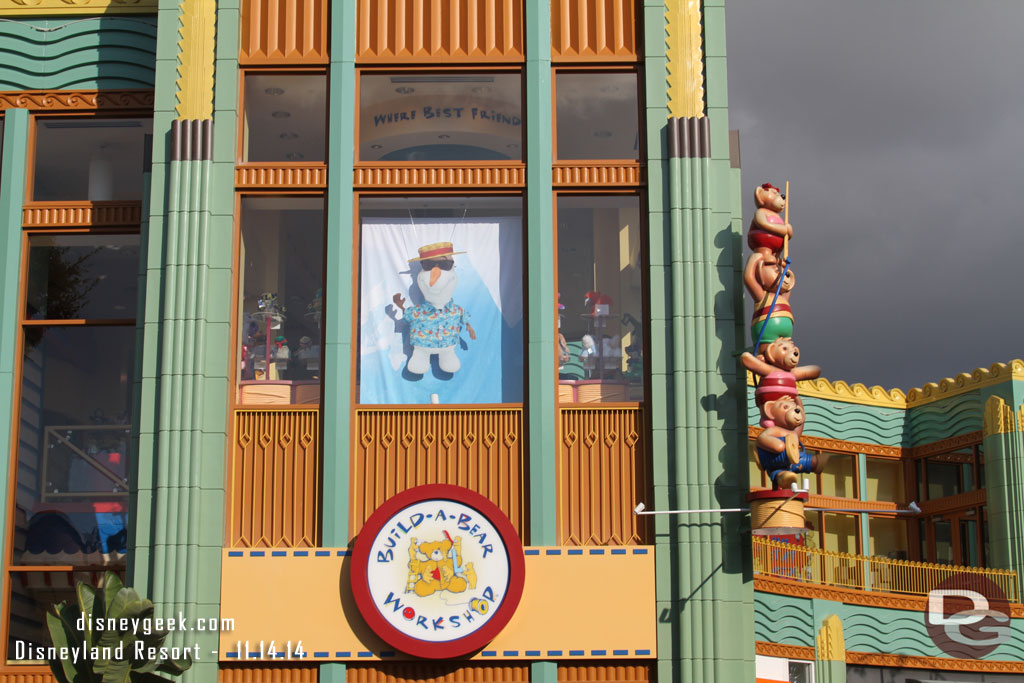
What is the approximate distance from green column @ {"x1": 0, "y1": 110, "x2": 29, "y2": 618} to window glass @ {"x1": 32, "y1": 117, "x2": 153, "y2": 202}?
435mm

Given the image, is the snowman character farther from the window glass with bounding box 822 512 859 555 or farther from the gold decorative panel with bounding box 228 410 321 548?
the window glass with bounding box 822 512 859 555

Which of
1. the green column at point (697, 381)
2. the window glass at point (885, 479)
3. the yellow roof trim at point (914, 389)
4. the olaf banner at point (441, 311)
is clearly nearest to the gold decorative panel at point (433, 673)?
the green column at point (697, 381)

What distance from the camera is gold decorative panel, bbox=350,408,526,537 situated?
73.2 feet

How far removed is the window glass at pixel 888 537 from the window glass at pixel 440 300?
25448 mm

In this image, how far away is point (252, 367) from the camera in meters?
23.1

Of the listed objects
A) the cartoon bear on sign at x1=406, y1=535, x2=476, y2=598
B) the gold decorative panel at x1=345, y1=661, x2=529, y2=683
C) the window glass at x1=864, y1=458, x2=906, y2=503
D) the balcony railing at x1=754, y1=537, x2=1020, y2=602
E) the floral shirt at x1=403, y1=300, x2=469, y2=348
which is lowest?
the gold decorative panel at x1=345, y1=661, x2=529, y2=683

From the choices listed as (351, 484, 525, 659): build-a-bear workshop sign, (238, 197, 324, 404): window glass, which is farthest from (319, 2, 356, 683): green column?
(351, 484, 525, 659): build-a-bear workshop sign

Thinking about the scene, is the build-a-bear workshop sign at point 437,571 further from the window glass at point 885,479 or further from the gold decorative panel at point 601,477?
the window glass at point 885,479

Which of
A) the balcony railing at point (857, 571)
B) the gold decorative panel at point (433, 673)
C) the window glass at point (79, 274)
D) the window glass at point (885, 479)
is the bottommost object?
the gold decorative panel at point (433, 673)

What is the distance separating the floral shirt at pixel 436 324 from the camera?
23266mm

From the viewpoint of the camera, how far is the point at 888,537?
46.1 m

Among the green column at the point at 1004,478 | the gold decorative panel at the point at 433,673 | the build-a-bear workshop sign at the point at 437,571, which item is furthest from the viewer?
the green column at the point at 1004,478

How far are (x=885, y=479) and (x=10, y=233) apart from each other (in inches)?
1200

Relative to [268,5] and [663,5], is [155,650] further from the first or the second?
[663,5]
